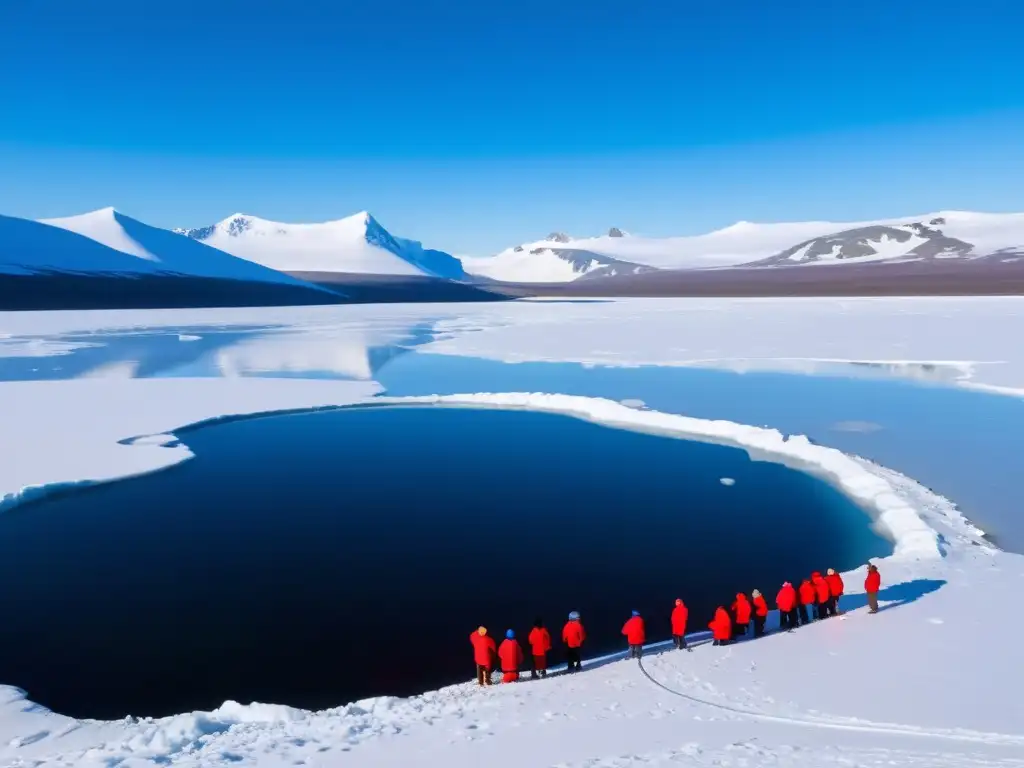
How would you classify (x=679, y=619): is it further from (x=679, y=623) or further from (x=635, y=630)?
(x=635, y=630)

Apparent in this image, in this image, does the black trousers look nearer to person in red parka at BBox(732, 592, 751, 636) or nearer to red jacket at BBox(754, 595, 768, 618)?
person in red parka at BBox(732, 592, 751, 636)

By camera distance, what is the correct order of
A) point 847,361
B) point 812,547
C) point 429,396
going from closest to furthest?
point 812,547, point 429,396, point 847,361

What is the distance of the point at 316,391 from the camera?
22109 millimetres

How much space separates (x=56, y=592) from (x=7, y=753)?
331cm

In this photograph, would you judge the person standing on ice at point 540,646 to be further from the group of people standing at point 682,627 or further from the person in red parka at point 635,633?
the person in red parka at point 635,633

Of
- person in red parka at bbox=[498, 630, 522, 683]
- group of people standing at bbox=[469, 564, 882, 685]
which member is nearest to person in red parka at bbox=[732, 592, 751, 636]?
group of people standing at bbox=[469, 564, 882, 685]

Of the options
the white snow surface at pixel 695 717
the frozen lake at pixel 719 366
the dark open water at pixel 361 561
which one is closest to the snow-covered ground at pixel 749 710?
the white snow surface at pixel 695 717

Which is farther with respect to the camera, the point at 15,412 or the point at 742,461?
the point at 15,412

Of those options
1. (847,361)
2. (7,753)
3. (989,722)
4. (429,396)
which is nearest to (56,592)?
(7,753)

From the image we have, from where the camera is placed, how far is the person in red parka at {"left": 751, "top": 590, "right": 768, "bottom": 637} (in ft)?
24.3

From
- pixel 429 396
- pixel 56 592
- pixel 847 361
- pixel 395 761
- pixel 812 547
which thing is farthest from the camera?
pixel 847 361

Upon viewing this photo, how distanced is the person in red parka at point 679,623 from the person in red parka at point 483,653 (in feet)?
5.49

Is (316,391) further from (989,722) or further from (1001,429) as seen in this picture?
(989,722)

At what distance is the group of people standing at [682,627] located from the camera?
6820 millimetres
